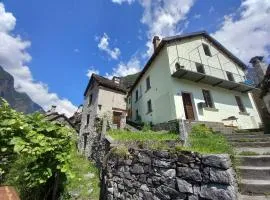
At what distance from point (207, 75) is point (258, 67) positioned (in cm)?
847

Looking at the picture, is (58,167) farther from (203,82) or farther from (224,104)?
(224,104)

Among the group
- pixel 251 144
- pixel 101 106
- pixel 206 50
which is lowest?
pixel 251 144

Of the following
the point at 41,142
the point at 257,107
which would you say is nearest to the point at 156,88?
the point at 257,107

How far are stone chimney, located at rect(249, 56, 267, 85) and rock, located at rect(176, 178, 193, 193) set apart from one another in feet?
59.1

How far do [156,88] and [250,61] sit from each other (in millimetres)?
11176

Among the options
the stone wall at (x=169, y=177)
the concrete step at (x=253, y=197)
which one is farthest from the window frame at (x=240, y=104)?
the stone wall at (x=169, y=177)

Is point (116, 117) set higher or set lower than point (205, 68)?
lower

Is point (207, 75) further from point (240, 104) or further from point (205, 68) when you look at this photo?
point (240, 104)

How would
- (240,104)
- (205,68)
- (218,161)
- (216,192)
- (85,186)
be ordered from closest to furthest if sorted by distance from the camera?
(216,192), (218,161), (85,186), (205,68), (240,104)

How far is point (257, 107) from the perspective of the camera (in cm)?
1748

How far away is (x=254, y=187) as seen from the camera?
3.96m

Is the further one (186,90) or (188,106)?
(186,90)

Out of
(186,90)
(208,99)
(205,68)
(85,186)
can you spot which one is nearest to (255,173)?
(85,186)

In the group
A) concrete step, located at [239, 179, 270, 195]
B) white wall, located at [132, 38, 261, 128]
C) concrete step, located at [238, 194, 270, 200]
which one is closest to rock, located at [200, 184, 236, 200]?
concrete step, located at [238, 194, 270, 200]
